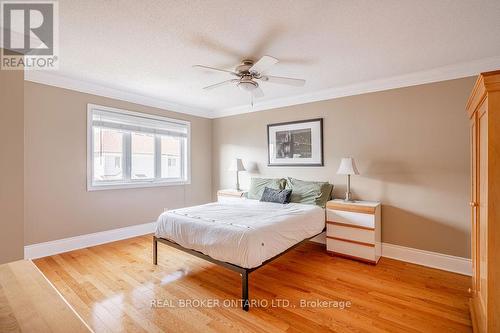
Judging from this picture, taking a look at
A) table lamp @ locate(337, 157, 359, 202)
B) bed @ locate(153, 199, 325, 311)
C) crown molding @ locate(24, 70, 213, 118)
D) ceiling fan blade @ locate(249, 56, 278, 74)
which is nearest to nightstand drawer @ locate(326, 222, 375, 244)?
bed @ locate(153, 199, 325, 311)

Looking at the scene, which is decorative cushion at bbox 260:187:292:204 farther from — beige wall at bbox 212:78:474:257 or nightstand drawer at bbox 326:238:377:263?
nightstand drawer at bbox 326:238:377:263

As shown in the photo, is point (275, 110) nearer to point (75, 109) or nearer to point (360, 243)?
point (360, 243)

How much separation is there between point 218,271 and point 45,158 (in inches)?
110

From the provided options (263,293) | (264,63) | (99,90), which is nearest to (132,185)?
(99,90)

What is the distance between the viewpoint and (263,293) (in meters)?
2.38

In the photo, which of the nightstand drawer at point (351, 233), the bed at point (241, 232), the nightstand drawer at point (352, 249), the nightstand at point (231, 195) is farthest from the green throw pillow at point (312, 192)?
the nightstand at point (231, 195)

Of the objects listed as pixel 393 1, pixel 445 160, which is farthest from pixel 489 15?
pixel 445 160

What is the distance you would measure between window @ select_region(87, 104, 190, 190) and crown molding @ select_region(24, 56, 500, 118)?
0.26m

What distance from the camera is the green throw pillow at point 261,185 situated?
13.5 feet

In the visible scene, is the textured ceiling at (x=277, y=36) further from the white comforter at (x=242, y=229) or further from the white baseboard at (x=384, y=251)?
the white baseboard at (x=384, y=251)

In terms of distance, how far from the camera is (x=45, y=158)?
3.23 metres

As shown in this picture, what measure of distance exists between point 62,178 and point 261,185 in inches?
120

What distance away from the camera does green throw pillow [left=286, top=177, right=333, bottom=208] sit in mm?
3591

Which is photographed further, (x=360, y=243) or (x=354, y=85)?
(x=354, y=85)
